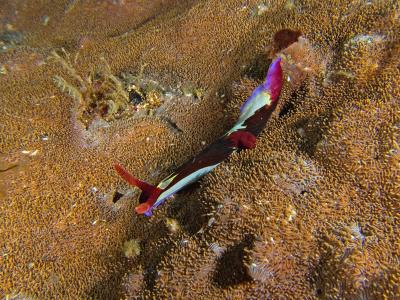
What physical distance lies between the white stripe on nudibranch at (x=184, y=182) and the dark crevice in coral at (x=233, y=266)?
47 centimetres

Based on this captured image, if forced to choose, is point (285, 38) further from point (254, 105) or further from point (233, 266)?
point (233, 266)

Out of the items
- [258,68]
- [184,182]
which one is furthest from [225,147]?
[258,68]

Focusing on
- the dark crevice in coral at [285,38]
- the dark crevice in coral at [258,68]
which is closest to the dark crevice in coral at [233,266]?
the dark crevice in coral at [258,68]

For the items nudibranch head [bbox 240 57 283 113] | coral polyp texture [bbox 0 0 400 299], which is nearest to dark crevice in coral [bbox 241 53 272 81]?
coral polyp texture [bbox 0 0 400 299]

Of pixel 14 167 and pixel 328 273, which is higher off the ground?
pixel 14 167

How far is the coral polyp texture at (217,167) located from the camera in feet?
5.41

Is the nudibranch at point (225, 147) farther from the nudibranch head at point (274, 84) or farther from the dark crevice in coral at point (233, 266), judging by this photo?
the dark crevice in coral at point (233, 266)

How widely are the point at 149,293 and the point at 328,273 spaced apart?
1034 millimetres

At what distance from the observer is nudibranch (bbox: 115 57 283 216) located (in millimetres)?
1835

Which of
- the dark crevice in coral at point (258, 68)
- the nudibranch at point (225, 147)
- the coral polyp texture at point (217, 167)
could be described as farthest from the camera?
the dark crevice in coral at point (258, 68)

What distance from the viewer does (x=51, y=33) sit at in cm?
427

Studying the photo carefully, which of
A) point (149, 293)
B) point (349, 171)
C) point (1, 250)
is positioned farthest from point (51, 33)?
point (349, 171)

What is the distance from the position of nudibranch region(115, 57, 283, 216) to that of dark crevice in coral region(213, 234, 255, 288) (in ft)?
1.62

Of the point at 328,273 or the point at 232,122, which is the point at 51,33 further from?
the point at 328,273
